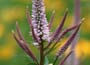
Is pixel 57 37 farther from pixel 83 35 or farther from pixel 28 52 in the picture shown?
pixel 83 35

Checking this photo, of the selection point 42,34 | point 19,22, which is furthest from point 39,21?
point 19,22

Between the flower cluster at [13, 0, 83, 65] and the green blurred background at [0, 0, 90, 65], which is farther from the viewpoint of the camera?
the green blurred background at [0, 0, 90, 65]

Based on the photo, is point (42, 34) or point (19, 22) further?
point (19, 22)

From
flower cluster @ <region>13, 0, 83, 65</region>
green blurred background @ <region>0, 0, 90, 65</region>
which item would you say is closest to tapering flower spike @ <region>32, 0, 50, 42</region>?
flower cluster @ <region>13, 0, 83, 65</region>

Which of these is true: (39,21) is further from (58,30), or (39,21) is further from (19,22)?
(19,22)

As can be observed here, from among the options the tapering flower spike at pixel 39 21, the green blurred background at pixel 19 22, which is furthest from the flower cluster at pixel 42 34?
the green blurred background at pixel 19 22

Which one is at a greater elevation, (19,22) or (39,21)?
(39,21)

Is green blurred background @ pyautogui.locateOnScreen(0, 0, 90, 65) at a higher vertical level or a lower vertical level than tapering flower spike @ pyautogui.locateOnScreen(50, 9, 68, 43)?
lower

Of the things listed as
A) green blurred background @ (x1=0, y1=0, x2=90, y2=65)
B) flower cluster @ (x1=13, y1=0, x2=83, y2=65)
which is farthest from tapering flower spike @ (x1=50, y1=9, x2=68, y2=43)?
green blurred background @ (x1=0, y1=0, x2=90, y2=65)

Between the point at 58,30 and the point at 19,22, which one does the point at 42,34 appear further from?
the point at 19,22

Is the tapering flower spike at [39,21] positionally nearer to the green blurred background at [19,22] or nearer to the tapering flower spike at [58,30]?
the tapering flower spike at [58,30]

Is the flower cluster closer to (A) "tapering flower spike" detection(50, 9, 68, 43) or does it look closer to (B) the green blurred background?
(A) "tapering flower spike" detection(50, 9, 68, 43)
